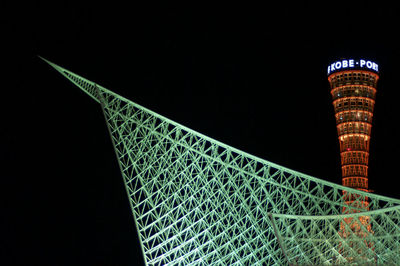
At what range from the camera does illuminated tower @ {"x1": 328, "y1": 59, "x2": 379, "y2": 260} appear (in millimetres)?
83156

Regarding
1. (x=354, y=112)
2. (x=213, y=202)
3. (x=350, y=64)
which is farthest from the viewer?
(x=350, y=64)

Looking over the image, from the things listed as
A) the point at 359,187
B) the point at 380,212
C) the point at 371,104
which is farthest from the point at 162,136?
the point at 371,104

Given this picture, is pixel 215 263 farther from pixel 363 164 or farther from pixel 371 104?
pixel 371 104

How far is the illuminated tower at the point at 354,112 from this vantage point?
273ft

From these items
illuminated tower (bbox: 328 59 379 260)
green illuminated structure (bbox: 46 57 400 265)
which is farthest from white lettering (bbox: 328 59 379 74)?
green illuminated structure (bbox: 46 57 400 265)

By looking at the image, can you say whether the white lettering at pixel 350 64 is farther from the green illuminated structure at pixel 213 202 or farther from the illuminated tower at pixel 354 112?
the green illuminated structure at pixel 213 202

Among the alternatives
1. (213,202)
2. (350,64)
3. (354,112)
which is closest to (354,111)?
(354,112)

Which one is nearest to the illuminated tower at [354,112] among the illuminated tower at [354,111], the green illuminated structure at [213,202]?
the illuminated tower at [354,111]

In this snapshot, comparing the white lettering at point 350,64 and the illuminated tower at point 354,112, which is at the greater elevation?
the white lettering at point 350,64

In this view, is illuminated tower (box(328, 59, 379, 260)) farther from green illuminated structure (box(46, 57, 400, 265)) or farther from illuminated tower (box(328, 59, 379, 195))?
green illuminated structure (box(46, 57, 400, 265))

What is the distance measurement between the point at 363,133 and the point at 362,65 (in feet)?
36.5

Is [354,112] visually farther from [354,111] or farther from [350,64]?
[350,64]

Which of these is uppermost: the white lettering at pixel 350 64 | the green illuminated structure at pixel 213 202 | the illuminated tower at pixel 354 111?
the white lettering at pixel 350 64

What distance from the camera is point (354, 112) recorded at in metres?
86.4
